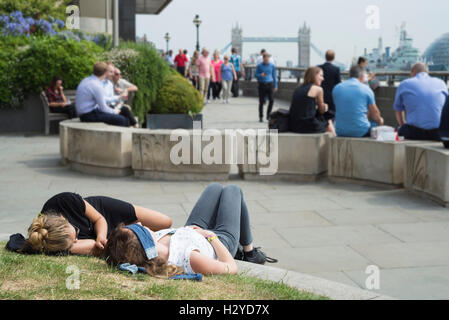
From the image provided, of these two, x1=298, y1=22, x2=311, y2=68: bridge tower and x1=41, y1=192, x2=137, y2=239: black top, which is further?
x1=298, y1=22, x2=311, y2=68: bridge tower

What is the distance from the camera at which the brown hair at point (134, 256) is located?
3896 mm

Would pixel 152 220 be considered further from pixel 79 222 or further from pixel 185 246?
pixel 185 246

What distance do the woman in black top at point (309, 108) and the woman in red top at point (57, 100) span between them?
257 inches

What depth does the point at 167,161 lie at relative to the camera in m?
8.87

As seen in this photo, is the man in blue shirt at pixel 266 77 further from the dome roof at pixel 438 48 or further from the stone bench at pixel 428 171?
the stone bench at pixel 428 171

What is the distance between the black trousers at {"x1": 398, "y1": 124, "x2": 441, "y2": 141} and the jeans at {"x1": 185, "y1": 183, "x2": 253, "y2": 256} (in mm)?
4719

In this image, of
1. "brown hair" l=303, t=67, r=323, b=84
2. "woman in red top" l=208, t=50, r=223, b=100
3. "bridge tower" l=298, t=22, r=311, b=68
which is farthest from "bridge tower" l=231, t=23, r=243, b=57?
"brown hair" l=303, t=67, r=323, b=84

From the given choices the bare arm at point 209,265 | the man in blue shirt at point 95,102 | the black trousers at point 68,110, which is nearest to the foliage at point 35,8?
the black trousers at point 68,110

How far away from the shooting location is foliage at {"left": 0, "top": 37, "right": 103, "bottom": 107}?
1439 cm

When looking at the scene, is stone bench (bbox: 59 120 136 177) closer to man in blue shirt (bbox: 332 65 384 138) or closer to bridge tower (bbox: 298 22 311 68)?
man in blue shirt (bbox: 332 65 384 138)

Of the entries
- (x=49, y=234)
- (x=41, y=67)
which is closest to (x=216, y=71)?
(x=41, y=67)

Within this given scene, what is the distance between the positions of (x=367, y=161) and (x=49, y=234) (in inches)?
210
